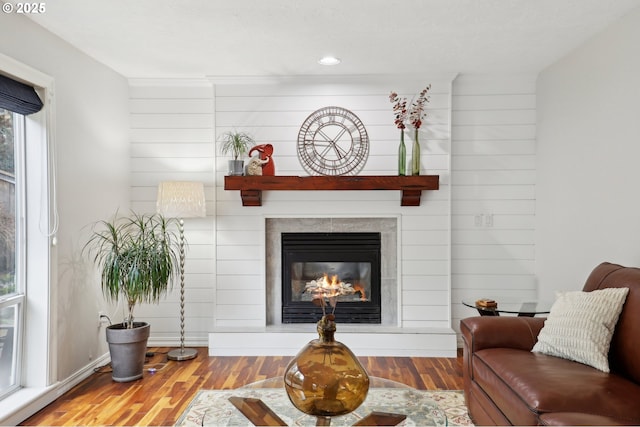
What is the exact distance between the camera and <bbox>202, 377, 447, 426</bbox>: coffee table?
6.81ft

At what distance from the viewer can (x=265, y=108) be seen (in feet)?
15.4

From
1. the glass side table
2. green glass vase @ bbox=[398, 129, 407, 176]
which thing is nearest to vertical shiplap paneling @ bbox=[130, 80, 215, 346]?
green glass vase @ bbox=[398, 129, 407, 176]

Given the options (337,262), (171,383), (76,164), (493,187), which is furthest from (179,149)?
(493,187)

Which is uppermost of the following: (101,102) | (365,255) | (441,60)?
(441,60)

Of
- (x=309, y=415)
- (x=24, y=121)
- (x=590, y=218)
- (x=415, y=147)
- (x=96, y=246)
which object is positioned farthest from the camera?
(x=415, y=147)

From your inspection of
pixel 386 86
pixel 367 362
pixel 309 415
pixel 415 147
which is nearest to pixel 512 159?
pixel 415 147

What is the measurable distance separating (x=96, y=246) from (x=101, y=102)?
1.18 metres

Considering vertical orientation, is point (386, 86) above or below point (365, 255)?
above

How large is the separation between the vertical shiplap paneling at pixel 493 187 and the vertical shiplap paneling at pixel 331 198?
0.17m

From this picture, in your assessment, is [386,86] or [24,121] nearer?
[24,121]

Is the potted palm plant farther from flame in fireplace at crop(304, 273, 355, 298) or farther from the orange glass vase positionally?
the orange glass vase

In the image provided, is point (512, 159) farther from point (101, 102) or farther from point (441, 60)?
point (101, 102)

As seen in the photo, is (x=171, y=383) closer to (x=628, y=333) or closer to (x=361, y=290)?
(x=361, y=290)

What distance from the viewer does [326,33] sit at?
3.51 metres
